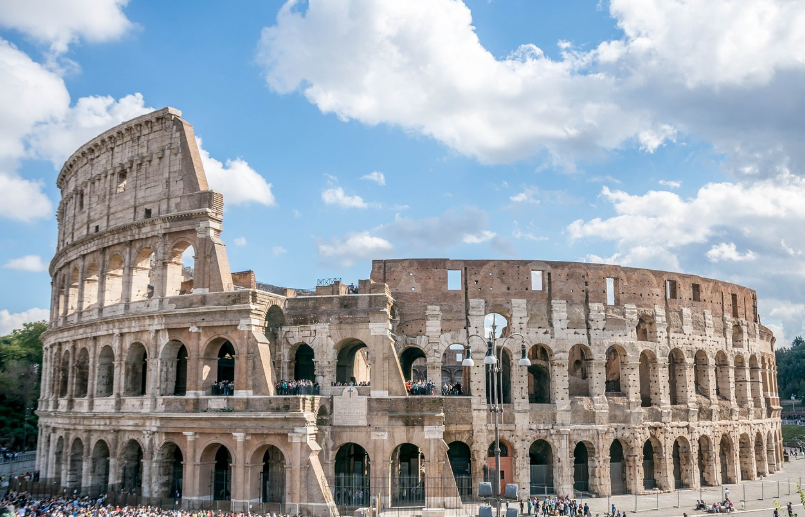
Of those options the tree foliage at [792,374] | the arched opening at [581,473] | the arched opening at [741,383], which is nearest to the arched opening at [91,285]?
the arched opening at [581,473]

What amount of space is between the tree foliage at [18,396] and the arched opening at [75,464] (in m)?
16.3

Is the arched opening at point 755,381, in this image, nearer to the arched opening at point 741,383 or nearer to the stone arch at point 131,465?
the arched opening at point 741,383

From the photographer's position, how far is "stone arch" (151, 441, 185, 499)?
31125 millimetres

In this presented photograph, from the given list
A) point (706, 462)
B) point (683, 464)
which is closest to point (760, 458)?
point (706, 462)

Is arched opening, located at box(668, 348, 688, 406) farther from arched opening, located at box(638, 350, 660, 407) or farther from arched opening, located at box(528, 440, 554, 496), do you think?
arched opening, located at box(528, 440, 554, 496)

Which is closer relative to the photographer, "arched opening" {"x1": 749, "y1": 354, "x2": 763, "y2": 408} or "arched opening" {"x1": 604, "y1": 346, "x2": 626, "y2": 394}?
"arched opening" {"x1": 604, "y1": 346, "x2": 626, "y2": 394}

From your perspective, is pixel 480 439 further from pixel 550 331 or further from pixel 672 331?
pixel 672 331

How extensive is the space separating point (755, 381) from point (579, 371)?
44.5 feet

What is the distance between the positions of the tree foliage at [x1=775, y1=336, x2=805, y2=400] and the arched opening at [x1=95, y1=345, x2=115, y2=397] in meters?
73.4

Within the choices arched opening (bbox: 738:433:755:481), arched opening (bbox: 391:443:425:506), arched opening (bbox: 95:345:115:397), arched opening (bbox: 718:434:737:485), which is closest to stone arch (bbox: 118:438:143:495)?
arched opening (bbox: 95:345:115:397)

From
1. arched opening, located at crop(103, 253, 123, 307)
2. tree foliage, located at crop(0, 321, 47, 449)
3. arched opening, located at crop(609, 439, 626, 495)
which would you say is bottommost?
arched opening, located at crop(609, 439, 626, 495)

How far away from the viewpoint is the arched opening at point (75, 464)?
117 feet

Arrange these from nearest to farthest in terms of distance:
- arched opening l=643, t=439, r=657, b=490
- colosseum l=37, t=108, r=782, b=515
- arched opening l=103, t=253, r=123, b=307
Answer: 1. colosseum l=37, t=108, r=782, b=515
2. arched opening l=103, t=253, r=123, b=307
3. arched opening l=643, t=439, r=657, b=490

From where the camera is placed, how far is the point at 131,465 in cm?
3359
